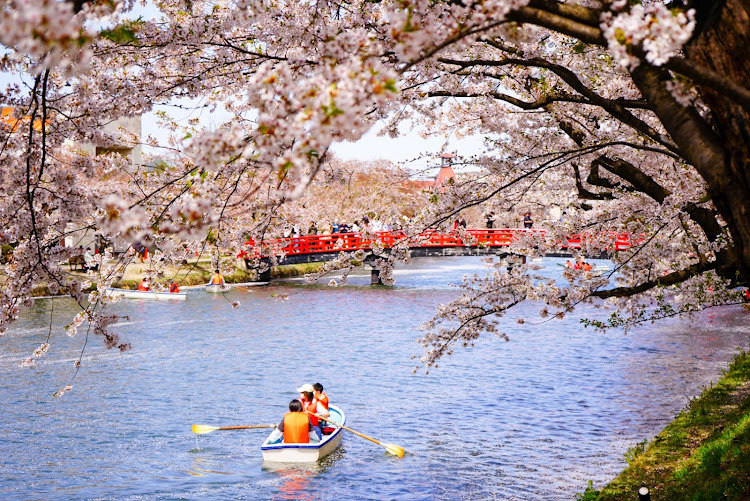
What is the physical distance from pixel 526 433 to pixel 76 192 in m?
11.7

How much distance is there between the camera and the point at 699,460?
993 centimetres

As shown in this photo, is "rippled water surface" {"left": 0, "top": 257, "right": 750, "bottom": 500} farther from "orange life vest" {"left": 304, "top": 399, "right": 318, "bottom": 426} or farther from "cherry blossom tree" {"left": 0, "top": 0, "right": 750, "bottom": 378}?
"cherry blossom tree" {"left": 0, "top": 0, "right": 750, "bottom": 378}

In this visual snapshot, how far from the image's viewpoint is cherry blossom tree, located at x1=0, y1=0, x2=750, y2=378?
3.56m

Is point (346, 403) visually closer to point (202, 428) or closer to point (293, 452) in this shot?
point (202, 428)

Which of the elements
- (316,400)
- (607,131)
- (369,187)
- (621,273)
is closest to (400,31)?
(607,131)

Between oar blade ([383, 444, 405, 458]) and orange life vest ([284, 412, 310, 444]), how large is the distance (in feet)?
5.88

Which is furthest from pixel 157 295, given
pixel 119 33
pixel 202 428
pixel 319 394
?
pixel 119 33

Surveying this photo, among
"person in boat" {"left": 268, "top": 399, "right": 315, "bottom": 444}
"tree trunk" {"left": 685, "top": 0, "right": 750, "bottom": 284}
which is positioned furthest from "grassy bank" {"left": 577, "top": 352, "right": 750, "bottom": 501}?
"person in boat" {"left": 268, "top": 399, "right": 315, "bottom": 444}

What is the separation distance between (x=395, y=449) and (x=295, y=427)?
82.9 inches

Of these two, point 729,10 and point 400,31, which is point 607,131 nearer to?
point 729,10

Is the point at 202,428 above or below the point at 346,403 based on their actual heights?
above

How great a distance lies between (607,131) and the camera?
962cm

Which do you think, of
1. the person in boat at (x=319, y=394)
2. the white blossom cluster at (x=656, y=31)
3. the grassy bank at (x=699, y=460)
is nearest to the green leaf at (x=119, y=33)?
the white blossom cluster at (x=656, y=31)

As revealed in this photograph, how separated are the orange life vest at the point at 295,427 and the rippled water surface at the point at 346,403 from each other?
0.59 m
